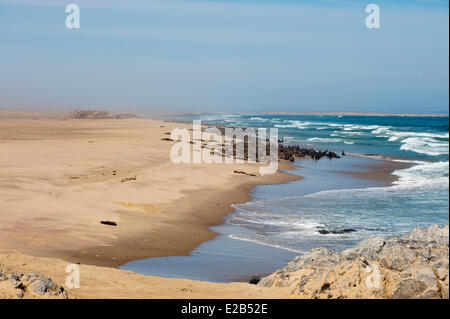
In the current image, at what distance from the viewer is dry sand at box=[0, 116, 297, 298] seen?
878cm

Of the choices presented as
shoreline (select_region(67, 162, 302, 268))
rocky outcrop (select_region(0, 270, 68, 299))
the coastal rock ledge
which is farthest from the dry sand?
the coastal rock ledge

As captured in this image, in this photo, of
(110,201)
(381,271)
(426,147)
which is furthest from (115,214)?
(426,147)

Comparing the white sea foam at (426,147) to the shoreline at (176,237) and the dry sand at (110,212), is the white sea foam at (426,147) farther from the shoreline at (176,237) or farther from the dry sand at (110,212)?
the shoreline at (176,237)

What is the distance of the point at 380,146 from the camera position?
1897 inches

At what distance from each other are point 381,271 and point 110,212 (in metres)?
8.97

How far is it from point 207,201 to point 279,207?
2.61 meters

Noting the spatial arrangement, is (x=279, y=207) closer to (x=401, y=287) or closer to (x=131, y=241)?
(x=131, y=241)

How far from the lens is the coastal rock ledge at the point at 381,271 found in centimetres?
717

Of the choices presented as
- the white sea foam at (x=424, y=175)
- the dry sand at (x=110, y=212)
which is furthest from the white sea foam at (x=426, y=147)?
the dry sand at (x=110, y=212)

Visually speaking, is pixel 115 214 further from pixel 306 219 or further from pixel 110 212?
pixel 306 219

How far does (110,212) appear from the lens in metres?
14.7

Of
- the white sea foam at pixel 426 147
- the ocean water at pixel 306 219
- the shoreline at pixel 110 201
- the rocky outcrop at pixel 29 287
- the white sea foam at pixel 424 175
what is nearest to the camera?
the rocky outcrop at pixel 29 287

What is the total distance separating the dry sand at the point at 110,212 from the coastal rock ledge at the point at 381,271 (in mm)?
565
